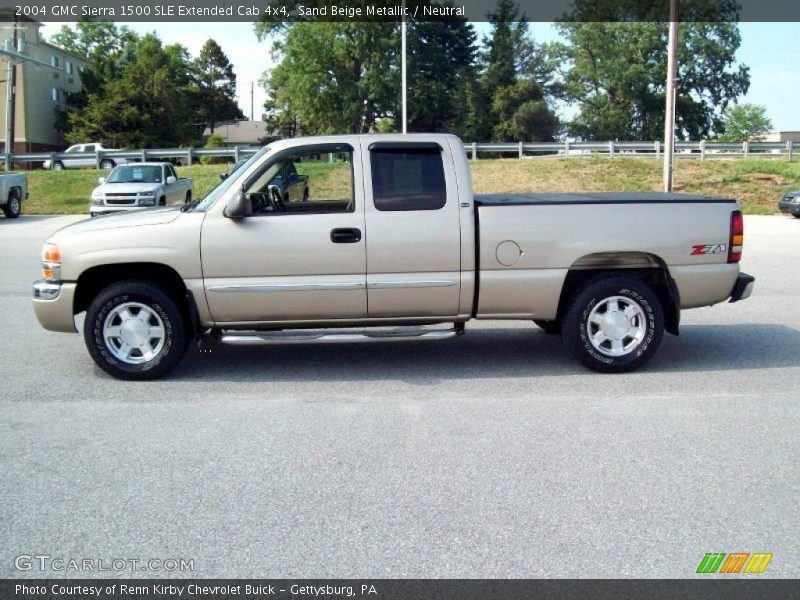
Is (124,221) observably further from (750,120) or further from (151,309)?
(750,120)

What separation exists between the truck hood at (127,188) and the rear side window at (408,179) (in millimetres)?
20057

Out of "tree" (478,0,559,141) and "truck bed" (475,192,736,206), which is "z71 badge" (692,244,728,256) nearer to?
"truck bed" (475,192,736,206)

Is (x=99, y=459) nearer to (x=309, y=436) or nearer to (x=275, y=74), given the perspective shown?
(x=309, y=436)

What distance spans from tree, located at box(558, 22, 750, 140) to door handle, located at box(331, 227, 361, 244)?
6722 cm

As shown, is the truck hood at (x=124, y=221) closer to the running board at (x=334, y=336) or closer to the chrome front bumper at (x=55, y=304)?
the chrome front bumper at (x=55, y=304)

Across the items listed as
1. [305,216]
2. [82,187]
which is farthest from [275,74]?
[305,216]

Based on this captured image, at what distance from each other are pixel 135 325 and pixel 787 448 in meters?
4.90

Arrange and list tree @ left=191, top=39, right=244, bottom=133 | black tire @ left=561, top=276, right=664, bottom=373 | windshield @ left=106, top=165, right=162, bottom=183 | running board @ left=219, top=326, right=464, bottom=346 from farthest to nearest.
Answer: tree @ left=191, top=39, right=244, bottom=133
windshield @ left=106, top=165, right=162, bottom=183
black tire @ left=561, top=276, right=664, bottom=373
running board @ left=219, top=326, right=464, bottom=346

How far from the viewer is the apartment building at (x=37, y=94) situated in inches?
2486

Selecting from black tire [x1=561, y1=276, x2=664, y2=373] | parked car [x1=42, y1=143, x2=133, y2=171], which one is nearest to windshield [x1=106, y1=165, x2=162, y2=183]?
parked car [x1=42, y1=143, x2=133, y2=171]

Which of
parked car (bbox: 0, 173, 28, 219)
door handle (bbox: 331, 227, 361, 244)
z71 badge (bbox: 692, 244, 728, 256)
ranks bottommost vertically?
z71 badge (bbox: 692, 244, 728, 256)

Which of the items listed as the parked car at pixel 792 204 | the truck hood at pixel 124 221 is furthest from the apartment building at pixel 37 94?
the truck hood at pixel 124 221

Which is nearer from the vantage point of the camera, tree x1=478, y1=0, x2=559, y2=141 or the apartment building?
the apartment building

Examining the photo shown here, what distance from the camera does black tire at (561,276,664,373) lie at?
700 centimetres
